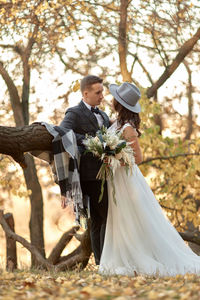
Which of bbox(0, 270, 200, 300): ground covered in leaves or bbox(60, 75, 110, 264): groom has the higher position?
bbox(60, 75, 110, 264): groom

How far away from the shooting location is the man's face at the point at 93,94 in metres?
4.89

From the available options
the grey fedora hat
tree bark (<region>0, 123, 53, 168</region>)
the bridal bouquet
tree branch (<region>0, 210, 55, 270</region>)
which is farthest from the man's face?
tree branch (<region>0, 210, 55, 270</region>)

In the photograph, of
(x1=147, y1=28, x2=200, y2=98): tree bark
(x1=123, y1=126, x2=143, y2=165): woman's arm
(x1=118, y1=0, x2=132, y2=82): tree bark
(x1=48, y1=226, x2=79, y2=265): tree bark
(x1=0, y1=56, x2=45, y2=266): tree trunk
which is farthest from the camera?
(x1=0, y1=56, x2=45, y2=266): tree trunk

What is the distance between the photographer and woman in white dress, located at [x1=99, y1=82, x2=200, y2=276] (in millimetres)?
4652

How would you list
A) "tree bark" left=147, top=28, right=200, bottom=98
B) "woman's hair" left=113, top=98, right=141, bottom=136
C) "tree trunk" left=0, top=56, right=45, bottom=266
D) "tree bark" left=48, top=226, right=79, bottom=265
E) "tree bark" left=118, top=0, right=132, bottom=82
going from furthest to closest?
"tree trunk" left=0, top=56, right=45, bottom=266, "tree bark" left=48, top=226, right=79, bottom=265, "tree bark" left=147, top=28, right=200, bottom=98, "tree bark" left=118, top=0, right=132, bottom=82, "woman's hair" left=113, top=98, right=141, bottom=136

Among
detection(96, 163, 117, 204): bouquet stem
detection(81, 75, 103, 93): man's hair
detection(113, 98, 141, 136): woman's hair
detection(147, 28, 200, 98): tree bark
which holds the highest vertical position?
detection(147, 28, 200, 98): tree bark

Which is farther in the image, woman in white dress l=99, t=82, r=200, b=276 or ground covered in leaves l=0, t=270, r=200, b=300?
woman in white dress l=99, t=82, r=200, b=276

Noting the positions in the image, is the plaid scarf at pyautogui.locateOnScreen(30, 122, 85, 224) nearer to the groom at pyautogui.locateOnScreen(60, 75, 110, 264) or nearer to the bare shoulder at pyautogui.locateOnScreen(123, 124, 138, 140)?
the groom at pyautogui.locateOnScreen(60, 75, 110, 264)

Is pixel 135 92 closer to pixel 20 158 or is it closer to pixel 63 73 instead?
pixel 20 158

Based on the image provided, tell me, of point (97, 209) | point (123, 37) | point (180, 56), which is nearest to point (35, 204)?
point (123, 37)

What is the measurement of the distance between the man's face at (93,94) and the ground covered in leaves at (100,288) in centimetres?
169

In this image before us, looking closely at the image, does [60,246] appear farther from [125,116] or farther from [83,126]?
[125,116]

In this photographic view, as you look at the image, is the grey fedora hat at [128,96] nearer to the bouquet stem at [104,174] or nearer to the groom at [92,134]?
the groom at [92,134]

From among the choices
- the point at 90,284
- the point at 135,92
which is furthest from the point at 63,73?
the point at 90,284
